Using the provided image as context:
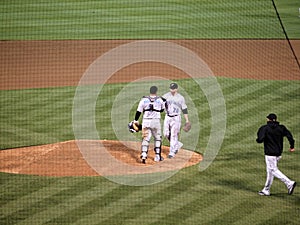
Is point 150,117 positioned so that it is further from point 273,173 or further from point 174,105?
point 273,173

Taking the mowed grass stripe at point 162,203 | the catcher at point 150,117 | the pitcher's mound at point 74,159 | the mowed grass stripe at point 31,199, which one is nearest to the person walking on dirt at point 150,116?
the catcher at point 150,117

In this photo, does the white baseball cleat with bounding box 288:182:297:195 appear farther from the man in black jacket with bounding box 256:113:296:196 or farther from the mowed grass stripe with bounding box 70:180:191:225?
the mowed grass stripe with bounding box 70:180:191:225

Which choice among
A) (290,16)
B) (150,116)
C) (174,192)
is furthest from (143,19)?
(174,192)

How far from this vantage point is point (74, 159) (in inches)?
712

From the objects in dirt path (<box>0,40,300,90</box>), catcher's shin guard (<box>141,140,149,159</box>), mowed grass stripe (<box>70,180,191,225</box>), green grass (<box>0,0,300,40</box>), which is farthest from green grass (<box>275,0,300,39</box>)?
mowed grass stripe (<box>70,180,191,225</box>)

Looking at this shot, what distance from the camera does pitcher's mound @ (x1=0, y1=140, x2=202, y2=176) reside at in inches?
683

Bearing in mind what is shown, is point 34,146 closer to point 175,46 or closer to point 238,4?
point 175,46

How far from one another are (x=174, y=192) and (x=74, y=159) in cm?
309

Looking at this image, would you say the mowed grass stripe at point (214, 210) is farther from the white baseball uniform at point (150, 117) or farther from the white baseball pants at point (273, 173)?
the white baseball uniform at point (150, 117)

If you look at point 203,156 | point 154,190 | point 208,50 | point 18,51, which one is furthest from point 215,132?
point 18,51

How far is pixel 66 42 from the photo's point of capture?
31.5 metres

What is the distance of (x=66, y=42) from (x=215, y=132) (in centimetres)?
1287

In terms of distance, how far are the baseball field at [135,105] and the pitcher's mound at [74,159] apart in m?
→ 0.04

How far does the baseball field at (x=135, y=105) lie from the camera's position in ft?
50.3
